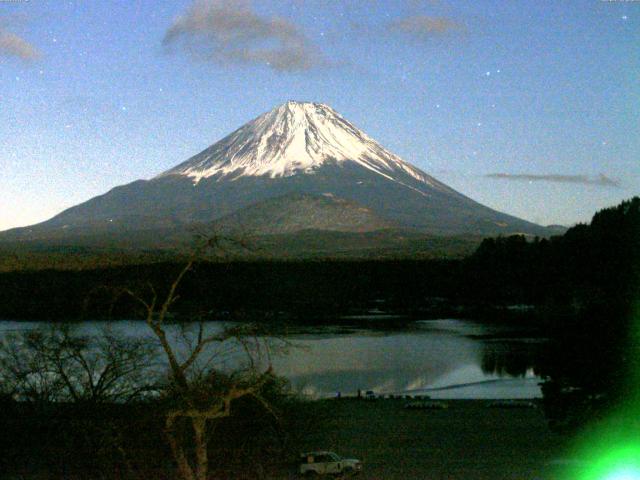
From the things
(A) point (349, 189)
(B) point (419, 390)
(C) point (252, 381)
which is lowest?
(B) point (419, 390)

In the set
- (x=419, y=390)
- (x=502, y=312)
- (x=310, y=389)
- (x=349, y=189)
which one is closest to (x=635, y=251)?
(x=502, y=312)

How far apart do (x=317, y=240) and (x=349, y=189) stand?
1178 inches

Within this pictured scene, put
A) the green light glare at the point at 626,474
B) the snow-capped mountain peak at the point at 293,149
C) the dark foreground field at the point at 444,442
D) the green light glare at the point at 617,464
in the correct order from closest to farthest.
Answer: the green light glare at the point at 626,474 → the green light glare at the point at 617,464 → the dark foreground field at the point at 444,442 → the snow-capped mountain peak at the point at 293,149

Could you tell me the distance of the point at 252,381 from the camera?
570 cm

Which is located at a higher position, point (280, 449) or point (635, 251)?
point (635, 251)

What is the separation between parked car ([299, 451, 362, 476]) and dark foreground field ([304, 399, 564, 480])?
0.44 m

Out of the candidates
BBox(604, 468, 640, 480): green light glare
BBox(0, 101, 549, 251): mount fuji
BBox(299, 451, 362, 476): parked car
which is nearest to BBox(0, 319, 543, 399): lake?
BBox(299, 451, 362, 476): parked car

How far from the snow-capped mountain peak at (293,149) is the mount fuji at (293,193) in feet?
0.57

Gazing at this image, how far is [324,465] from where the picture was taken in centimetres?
955

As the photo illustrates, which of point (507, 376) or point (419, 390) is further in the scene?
point (507, 376)

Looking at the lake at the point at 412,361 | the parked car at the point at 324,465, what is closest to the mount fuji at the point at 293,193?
the lake at the point at 412,361

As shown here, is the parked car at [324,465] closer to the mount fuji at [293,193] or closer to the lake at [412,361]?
the lake at [412,361]

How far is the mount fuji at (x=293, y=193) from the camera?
12288cm

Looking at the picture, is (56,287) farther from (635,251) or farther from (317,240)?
(317,240)
